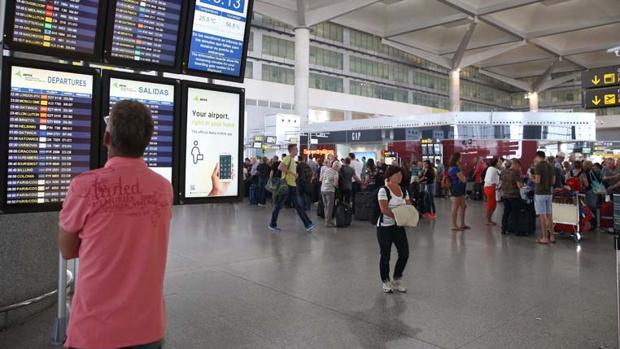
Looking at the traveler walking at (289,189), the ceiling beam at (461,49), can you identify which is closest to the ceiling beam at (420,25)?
the ceiling beam at (461,49)

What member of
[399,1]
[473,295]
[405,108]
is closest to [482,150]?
[399,1]

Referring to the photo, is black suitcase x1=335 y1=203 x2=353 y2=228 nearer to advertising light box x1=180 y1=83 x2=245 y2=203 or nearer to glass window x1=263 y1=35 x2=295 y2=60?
advertising light box x1=180 y1=83 x2=245 y2=203

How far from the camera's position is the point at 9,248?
4.16 meters

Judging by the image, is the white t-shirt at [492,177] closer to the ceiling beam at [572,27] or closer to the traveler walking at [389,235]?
the traveler walking at [389,235]

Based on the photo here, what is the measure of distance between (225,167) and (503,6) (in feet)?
106

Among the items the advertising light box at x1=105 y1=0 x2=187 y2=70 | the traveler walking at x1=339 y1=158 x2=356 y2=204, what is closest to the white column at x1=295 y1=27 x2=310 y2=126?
the traveler walking at x1=339 y1=158 x2=356 y2=204

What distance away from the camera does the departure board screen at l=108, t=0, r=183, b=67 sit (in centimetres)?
318

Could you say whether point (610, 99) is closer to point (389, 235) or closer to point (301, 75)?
point (389, 235)

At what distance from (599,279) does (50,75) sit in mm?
6656

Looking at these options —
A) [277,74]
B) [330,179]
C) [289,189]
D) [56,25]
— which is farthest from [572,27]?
[56,25]

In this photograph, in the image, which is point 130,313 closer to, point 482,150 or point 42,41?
point 42,41

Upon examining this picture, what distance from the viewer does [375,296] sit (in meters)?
5.21

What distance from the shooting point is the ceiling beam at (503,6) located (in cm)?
2961

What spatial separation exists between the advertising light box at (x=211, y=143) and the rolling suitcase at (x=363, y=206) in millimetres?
8790
